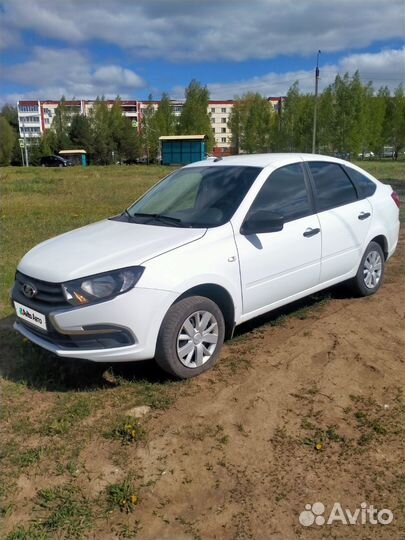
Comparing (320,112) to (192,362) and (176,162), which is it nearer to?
(176,162)

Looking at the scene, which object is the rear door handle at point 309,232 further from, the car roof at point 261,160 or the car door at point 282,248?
the car roof at point 261,160

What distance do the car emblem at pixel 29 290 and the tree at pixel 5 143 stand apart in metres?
61.7

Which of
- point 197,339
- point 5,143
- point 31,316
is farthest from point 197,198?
point 5,143

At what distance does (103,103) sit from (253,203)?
76500 mm

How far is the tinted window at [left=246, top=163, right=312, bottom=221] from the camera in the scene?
425cm

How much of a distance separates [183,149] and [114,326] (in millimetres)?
43675

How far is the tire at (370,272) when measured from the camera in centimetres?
525

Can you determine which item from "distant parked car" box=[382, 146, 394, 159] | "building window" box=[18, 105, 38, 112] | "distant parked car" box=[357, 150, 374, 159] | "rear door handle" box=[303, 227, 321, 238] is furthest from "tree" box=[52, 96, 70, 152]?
"rear door handle" box=[303, 227, 321, 238]

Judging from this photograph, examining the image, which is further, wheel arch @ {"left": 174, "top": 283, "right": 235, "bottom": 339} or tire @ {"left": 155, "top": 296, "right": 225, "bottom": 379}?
wheel arch @ {"left": 174, "top": 283, "right": 235, "bottom": 339}

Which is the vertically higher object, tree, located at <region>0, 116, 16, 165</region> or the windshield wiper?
tree, located at <region>0, 116, 16, 165</region>

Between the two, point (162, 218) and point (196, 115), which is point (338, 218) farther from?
point (196, 115)

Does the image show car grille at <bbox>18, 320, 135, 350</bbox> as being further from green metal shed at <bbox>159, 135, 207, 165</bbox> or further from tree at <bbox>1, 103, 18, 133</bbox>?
tree at <bbox>1, 103, 18, 133</bbox>

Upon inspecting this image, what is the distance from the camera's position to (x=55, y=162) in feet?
194

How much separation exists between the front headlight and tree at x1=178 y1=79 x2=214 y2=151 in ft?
199
